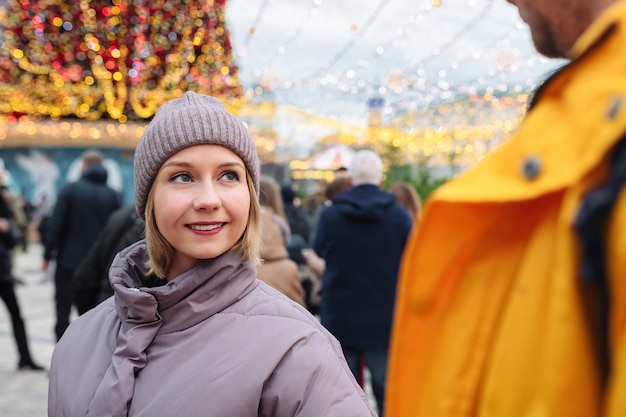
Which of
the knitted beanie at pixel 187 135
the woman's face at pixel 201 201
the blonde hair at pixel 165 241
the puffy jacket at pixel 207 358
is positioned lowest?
the puffy jacket at pixel 207 358

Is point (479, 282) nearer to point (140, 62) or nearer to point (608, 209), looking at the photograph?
point (608, 209)

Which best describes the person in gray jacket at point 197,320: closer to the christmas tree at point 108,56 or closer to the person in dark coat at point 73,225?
the person in dark coat at point 73,225

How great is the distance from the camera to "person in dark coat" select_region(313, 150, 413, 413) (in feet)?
13.6

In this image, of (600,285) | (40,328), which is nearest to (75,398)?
(600,285)

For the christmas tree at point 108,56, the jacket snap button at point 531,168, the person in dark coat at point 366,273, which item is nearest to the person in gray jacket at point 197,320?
the jacket snap button at point 531,168

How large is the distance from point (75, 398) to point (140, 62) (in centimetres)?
1821

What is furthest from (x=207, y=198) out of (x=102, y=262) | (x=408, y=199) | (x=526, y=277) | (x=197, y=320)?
(x=408, y=199)

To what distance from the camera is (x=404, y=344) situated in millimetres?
869

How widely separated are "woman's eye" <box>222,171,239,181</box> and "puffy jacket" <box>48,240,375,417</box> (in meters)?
0.21

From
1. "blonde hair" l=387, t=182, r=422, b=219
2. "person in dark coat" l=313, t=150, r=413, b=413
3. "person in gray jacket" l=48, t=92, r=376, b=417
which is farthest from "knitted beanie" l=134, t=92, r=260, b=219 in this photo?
"blonde hair" l=387, t=182, r=422, b=219

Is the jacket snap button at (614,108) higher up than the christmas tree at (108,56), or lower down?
Answer: higher up

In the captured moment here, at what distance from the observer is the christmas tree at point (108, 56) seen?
18.0m

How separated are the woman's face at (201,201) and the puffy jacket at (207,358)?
6cm

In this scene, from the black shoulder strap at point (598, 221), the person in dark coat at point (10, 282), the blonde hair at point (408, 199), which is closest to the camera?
the black shoulder strap at point (598, 221)
